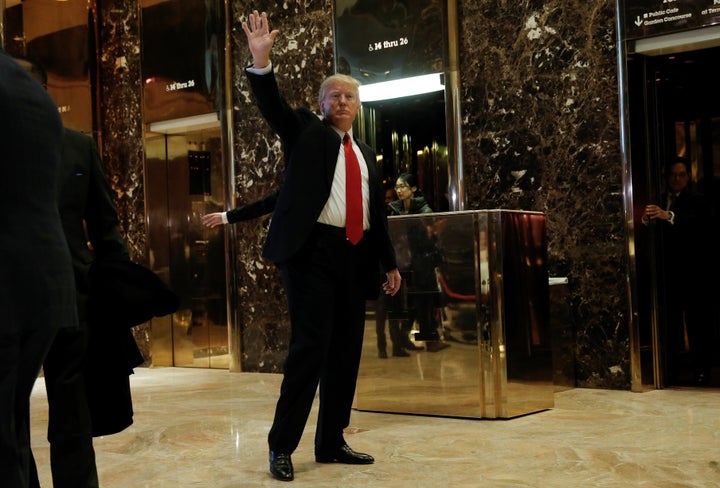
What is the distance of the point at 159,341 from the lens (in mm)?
8656

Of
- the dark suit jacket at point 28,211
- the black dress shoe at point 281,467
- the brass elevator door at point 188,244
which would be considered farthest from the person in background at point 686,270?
the dark suit jacket at point 28,211

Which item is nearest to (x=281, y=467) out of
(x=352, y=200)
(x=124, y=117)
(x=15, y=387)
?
(x=352, y=200)

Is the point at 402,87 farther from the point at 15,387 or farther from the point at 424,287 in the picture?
the point at 15,387

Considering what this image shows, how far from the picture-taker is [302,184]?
12.5 feet

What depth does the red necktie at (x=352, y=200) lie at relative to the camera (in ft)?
12.7

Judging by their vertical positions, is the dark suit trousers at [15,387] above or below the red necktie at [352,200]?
below

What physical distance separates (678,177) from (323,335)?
3.53m

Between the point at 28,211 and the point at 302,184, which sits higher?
the point at 302,184

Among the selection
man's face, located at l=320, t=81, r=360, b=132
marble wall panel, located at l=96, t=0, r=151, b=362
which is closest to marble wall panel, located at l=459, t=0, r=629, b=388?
man's face, located at l=320, t=81, r=360, b=132

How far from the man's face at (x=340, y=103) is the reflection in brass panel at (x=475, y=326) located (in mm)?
1297

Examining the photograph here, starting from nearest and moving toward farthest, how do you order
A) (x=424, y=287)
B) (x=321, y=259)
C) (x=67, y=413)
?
(x=67, y=413) → (x=321, y=259) → (x=424, y=287)

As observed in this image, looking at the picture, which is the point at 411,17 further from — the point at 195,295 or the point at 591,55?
the point at 195,295

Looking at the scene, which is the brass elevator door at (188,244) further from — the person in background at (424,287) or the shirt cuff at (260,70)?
the shirt cuff at (260,70)

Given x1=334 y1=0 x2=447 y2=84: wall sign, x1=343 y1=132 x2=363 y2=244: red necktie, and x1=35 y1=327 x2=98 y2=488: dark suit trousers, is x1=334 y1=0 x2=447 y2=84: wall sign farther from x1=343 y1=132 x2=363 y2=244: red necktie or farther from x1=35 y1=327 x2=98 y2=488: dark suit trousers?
x1=35 y1=327 x2=98 y2=488: dark suit trousers
